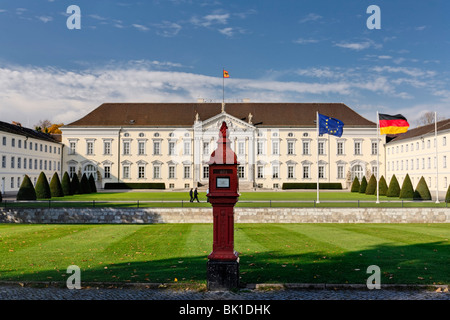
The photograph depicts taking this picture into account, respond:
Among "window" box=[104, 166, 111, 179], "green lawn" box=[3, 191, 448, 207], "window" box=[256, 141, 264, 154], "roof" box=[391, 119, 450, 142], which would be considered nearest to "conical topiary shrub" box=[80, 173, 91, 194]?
"green lawn" box=[3, 191, 448, 207]

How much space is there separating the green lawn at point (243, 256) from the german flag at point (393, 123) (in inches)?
664

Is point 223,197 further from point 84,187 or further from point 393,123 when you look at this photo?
point 84,187

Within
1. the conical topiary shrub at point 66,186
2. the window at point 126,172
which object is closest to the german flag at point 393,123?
the conical topiary shrub at point 66,186

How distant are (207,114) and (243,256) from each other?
58656 mm

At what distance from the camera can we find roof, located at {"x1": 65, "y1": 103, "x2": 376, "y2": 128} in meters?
68.1

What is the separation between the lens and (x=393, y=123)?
33.7 metres

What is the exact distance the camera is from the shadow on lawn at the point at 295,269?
9164 millimetres

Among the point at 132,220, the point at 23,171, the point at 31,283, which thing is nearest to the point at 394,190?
the point at 132,220

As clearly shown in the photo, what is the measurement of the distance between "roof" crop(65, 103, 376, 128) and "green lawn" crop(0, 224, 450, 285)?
5080cm

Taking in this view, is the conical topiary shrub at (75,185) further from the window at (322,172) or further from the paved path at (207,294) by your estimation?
the paved path at (207,294)

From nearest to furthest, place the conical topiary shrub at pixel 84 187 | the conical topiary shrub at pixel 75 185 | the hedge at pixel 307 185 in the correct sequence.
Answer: the conical topiary shrub at pixel 75 185 → the conical topiary shrub at pixel 84 187 → the hedge at pixel 307 185

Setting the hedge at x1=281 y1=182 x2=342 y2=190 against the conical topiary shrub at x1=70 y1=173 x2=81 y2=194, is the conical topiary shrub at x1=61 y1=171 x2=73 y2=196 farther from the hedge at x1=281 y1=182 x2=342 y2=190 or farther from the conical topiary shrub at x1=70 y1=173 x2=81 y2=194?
the hedge at x1=281 y1=182 x2=342 y2=190
